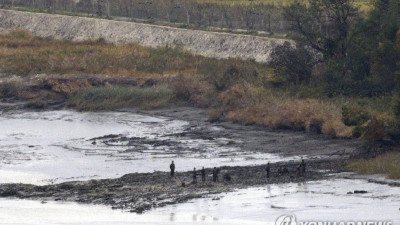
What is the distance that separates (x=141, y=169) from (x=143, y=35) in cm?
4075

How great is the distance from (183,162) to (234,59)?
83.9 feet

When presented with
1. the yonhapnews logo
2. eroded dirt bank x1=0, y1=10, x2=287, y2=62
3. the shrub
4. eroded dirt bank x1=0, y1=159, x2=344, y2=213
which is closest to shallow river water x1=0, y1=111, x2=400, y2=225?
the yonhapnews logo

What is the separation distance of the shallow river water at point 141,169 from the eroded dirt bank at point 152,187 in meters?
0.77

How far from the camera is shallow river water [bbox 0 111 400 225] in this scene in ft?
112

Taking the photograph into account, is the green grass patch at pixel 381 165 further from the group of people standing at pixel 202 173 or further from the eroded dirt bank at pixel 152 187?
the group of people standing at pixel 202 173

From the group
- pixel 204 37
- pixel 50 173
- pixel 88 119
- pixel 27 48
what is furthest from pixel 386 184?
pixel 27 48

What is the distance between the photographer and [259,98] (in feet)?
187

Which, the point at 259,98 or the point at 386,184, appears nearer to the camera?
the point at 386,184

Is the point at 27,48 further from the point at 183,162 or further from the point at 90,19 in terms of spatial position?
the point at 183,162

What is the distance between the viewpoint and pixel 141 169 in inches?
1726

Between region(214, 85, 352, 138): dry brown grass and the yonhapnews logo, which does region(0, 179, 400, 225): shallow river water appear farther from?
region(214, 85, 352, 138): dry brown grass

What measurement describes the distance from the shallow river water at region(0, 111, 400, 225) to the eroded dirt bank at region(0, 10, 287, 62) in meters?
12.1

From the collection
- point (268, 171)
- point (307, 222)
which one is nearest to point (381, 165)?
point (268, 171)

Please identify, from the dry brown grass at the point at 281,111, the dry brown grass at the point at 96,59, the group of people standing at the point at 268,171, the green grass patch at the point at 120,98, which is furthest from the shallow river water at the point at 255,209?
the dry brown grass at the point at 96,59
